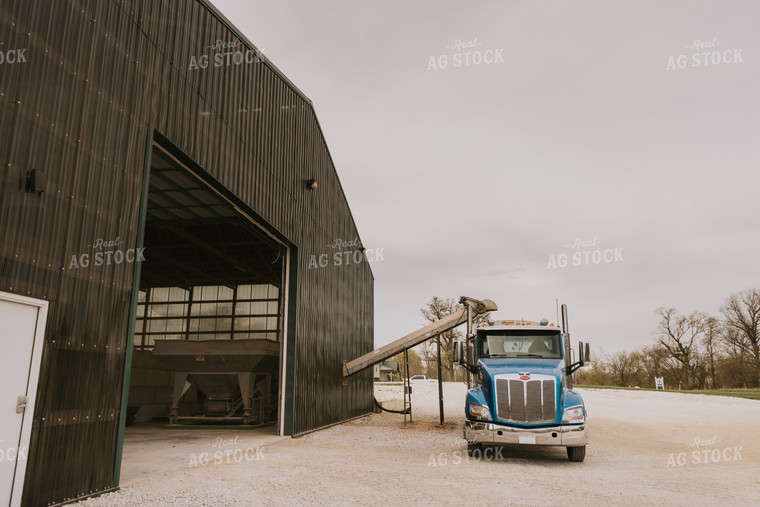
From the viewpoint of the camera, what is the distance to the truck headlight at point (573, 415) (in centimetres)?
1061

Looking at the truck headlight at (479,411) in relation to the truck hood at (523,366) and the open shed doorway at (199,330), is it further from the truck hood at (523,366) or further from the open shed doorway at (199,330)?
the open shed doorway at (199,330)

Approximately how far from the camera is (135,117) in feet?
25.8

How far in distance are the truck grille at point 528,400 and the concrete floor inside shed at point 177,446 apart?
17.9 ft

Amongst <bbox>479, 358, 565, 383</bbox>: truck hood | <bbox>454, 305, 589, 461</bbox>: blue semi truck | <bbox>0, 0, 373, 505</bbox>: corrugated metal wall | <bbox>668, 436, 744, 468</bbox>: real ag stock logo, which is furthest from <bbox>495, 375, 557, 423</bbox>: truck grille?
<bbox>0, 0, 373, 505</bbox>: corrugated metal wall

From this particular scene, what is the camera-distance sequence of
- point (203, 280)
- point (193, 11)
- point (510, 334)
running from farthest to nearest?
point (203, 280), point (510, 334), point (193, 11)

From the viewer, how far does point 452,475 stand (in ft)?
30.2

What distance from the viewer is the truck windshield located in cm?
1215

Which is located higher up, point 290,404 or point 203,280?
point 203,280

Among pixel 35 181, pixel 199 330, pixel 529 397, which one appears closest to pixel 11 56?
pixel 35 181

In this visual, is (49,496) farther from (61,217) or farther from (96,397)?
(61,217)

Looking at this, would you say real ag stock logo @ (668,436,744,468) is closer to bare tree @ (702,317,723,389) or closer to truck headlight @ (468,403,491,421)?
truck headlight @ (468,403,491,421)

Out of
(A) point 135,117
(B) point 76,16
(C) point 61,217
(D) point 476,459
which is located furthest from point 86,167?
(D) point 476,459

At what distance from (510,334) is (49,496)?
9.48m

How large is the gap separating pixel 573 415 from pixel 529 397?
932mm
